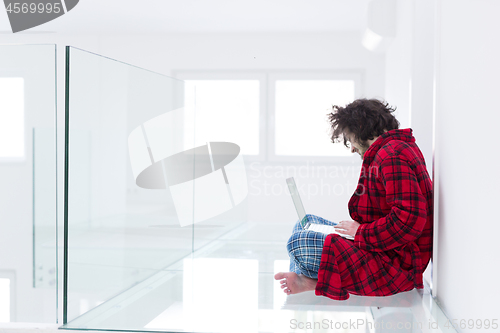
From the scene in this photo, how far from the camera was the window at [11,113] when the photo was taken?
5.24ft

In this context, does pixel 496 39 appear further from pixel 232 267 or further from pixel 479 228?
pixel 232 267

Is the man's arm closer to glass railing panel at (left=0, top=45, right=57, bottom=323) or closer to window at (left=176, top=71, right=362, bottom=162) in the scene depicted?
glass railing panel at (left=0, top=45, right=57, bottom=323)

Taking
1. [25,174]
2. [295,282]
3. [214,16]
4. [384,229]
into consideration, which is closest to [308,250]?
[295,282]

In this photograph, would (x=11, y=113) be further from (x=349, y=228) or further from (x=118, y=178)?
(x=349, y=228)

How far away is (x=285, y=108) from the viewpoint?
3.60m

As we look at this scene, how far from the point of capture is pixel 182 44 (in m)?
3.97

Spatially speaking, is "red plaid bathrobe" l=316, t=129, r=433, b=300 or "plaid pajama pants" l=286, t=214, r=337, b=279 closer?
A: "red plaid bathrobe" l=316, t=129, r=433, b=300

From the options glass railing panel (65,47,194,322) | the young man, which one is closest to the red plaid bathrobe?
the young man

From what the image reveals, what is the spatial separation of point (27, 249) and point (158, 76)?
3.43 feet

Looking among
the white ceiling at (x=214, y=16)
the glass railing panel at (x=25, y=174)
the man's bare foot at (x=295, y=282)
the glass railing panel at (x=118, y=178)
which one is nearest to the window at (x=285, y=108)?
the white ceiling at (x=214, y=16)

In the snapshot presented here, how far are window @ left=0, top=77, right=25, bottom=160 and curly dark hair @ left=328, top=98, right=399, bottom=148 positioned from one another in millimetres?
1120

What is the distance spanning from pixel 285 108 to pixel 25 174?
2.34m

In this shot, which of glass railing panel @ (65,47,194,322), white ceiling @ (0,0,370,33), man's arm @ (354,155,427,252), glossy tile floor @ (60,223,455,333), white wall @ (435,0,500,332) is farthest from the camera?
white ceiling @ (0,0,370,33)

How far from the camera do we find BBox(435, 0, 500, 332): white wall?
38.7 inches
